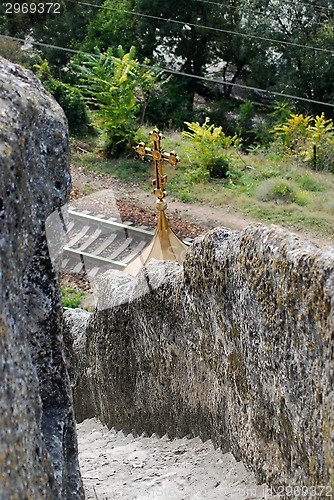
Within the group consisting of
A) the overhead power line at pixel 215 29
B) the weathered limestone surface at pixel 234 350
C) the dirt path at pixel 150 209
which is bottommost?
the dirt path at pixel 150 209

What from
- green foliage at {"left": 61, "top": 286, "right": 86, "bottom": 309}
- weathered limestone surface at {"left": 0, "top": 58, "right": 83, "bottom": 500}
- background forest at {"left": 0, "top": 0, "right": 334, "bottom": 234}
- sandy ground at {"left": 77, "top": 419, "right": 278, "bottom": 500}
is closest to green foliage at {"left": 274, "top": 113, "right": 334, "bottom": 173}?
background forest at {"left": 0, "top": 0, "right": 334, "bottom": 234}

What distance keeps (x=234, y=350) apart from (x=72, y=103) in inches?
663

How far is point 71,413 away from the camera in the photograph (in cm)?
254

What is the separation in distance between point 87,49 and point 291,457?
2237 cm

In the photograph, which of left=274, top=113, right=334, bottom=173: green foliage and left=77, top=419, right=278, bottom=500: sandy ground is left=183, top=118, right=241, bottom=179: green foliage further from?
left=77, top=419, right=278, bottom=500: sandy ground

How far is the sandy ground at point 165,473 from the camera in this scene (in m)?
3.12

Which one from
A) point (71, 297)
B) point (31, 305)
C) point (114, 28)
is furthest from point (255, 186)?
point (31, 305)

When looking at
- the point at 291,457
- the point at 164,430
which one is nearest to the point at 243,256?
the point at 291,457

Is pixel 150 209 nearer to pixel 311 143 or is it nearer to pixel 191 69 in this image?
pixel 311 143

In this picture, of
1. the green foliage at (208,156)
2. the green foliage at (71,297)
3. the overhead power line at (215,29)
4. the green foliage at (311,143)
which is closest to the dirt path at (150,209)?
the green foliage at (208,156)

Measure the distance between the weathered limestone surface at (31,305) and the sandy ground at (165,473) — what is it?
79cm

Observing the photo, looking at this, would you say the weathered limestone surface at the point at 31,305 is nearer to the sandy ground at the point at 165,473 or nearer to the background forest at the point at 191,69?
the sandy ground at the point at 165,473

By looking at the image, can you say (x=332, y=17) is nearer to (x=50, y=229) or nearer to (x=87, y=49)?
Answer: (x=87, y=49)

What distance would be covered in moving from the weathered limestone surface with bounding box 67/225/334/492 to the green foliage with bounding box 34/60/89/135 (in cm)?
1467
